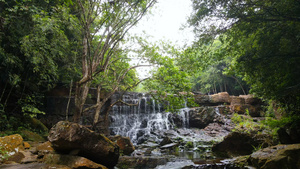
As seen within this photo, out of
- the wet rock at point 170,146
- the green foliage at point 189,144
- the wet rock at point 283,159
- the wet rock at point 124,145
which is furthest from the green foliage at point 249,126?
the wet rock at point 124,145

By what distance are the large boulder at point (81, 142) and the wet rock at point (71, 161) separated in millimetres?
286

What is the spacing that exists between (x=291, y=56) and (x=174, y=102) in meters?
4.85

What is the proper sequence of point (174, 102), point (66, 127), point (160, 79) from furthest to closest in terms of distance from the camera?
point (160, 79)
point (174, 102)
point (66, 127)

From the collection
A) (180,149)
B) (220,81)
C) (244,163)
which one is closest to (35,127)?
(180,149)

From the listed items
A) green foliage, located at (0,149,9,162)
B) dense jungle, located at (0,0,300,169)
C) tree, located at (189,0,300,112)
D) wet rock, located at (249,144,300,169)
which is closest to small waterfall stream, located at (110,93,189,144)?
dense jungle, located at (0,0,300,169)

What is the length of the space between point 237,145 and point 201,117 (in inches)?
373

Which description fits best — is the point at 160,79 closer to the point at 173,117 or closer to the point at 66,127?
the point at 66,127

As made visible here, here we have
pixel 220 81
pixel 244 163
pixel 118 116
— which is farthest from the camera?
pixel 220 81

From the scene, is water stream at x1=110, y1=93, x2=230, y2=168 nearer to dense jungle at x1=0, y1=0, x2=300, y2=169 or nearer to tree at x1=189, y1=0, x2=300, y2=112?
dense jungle at x1=0, y1=0, x2=300, y2=169

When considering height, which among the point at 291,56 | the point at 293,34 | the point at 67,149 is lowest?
the point at 67,149

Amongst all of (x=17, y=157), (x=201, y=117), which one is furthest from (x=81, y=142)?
(x=201, y=117)

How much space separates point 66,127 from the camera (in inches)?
194

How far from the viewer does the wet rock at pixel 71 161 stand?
14.8ft

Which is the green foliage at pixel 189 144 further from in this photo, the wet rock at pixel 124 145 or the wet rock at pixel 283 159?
the wet rock at pixel 283 159
